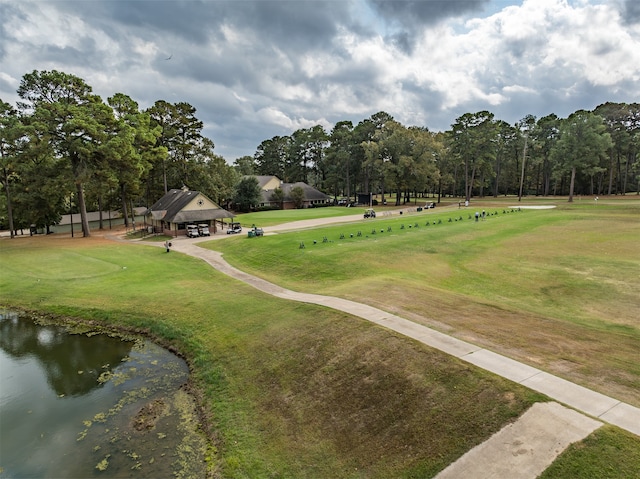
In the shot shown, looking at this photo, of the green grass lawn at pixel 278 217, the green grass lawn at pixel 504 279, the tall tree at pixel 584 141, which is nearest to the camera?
the green grass lawn at pixel 504 279

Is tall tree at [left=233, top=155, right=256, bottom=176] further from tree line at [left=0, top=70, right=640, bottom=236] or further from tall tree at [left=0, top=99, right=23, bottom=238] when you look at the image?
tall tree at [left=0, top=99, right=23, bottom=238]

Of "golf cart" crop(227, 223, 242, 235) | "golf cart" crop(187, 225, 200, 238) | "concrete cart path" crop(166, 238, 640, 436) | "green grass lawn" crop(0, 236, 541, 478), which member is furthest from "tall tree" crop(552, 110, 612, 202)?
"green grass lawn" crop(0, 236, 541, 478)

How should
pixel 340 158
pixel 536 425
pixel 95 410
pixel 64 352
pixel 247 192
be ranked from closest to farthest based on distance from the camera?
pixel 536 425, pixel 95 410, pixel 64 352, pixel 247 192, pixel 340 158

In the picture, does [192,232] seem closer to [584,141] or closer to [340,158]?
[340,158]

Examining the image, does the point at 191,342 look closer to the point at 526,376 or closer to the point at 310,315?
the point at 310,315

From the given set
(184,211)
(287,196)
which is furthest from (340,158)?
(184,211)

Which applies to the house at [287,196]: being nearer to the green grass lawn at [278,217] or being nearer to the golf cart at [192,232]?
the green grass lawn at [278,217]

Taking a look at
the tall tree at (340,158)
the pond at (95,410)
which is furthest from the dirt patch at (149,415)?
the tall tree at (340,158)
